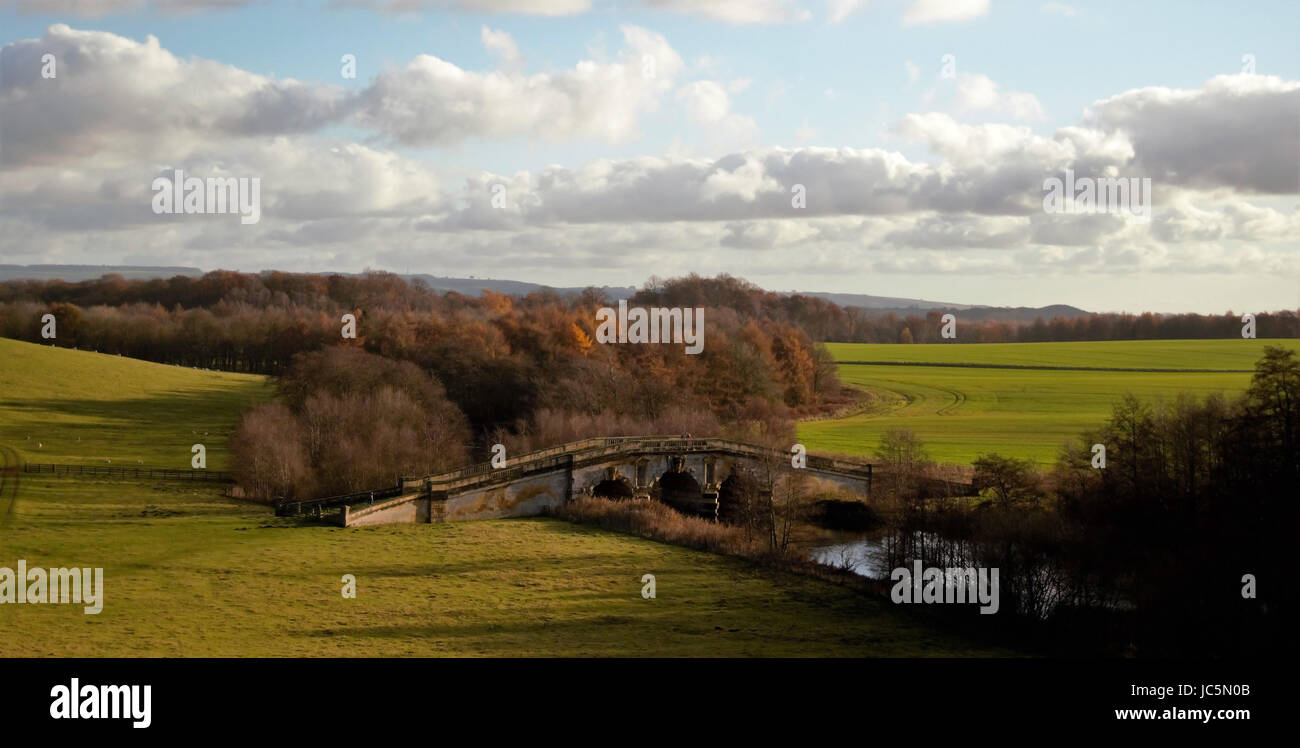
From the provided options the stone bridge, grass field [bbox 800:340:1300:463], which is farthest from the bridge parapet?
grass field [bbox 800:340:1300:463]

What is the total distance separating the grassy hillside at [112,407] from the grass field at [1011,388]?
46.6 meters

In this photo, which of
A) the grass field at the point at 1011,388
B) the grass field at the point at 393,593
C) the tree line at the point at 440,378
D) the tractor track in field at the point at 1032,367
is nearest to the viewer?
the grass field at the point at 393,593

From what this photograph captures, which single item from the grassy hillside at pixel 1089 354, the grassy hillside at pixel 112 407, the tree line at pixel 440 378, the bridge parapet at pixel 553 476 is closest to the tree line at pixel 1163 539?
the bridge parapet at pixel 553 476

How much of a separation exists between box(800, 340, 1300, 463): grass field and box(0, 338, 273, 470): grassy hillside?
46.6m

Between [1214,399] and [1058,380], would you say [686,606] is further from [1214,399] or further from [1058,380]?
[1058,380]

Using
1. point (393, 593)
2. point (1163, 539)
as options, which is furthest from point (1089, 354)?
point (393, 593)

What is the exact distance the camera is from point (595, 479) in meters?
61.8

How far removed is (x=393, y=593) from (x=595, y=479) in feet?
72.3

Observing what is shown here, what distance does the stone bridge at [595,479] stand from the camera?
55.3m

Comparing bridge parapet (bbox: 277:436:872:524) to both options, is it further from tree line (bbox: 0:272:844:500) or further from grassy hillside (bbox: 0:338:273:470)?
grassy hillside (bbox: 0:338:273:470)

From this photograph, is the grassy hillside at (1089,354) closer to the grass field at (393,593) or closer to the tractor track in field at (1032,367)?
the tractor track in field at (1032,367)

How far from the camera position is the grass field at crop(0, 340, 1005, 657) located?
33.9 metres

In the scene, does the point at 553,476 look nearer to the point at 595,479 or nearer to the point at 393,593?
the point at 595,479
